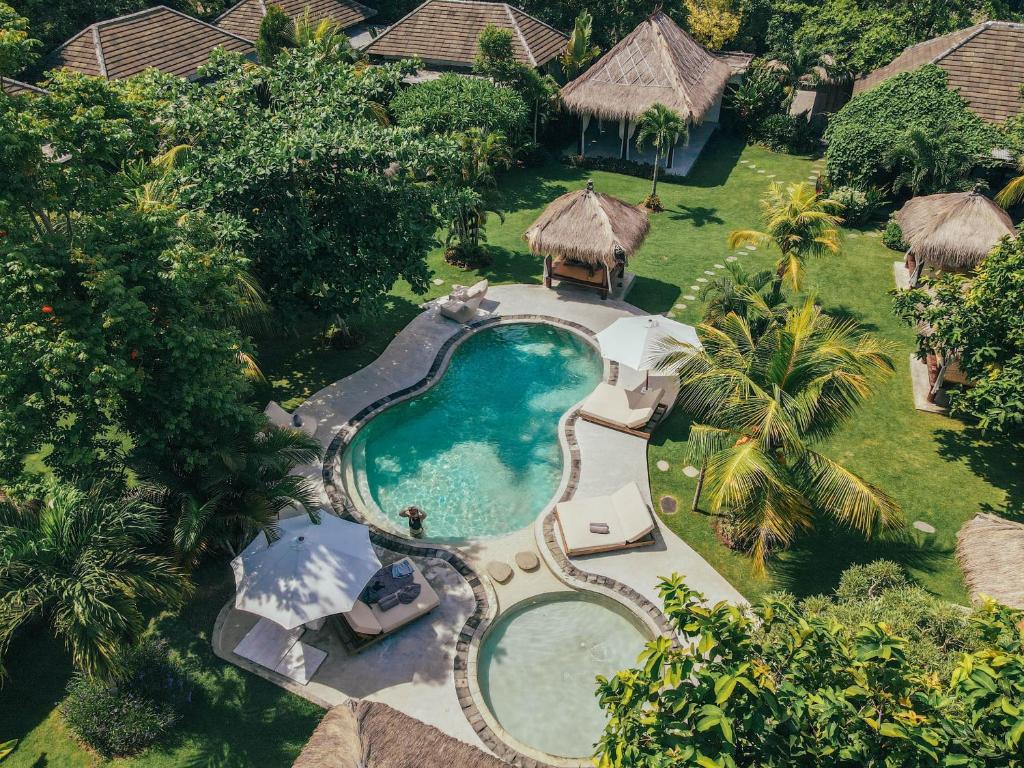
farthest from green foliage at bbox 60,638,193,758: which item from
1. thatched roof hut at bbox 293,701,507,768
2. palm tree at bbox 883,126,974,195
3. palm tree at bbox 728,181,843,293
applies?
palm tree at bbox 883,126,974,195

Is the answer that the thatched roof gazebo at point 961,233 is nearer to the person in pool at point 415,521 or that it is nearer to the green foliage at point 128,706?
the person in pool at point 415,521

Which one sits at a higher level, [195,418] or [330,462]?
[195,418]

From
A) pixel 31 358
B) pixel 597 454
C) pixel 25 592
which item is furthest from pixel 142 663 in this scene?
pixel 597 454

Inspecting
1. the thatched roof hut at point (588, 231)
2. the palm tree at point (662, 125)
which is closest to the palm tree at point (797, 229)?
the thatched roof hut at point (588, 231)

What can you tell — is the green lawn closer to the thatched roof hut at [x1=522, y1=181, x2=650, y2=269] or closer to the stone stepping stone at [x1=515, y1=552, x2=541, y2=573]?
the thatched roof hut at [x1=522, y1=181, x2=650, y2=269]

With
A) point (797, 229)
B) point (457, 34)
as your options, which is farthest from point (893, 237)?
point (457, 34)

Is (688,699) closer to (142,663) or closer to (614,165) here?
(142,663)
